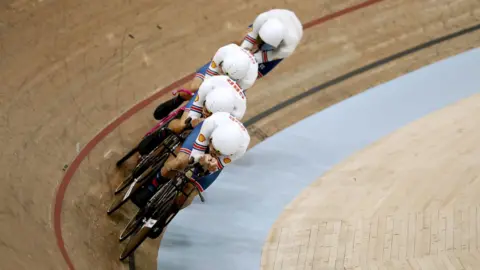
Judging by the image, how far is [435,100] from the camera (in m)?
5.35

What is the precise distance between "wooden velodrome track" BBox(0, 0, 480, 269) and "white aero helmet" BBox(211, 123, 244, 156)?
1.01m

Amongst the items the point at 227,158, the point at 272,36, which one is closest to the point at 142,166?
the point at 227,158

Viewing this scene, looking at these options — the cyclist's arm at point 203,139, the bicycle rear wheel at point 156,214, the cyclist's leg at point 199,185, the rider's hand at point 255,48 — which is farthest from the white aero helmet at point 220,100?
the rider's hand at point 255,48

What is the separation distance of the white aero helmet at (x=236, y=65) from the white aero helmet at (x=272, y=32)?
0.30 m

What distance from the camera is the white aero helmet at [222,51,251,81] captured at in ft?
12.5

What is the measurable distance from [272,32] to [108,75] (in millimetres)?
1491

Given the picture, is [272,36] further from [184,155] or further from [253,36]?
[184,155]

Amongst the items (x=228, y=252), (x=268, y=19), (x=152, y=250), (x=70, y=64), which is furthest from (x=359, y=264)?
(x=70, y=64)

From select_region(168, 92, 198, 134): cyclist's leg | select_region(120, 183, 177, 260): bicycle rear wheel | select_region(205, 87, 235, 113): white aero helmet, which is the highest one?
select_region(205, 87, 235, 113): white aero helmet

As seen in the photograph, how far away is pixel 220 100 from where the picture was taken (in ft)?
12.0

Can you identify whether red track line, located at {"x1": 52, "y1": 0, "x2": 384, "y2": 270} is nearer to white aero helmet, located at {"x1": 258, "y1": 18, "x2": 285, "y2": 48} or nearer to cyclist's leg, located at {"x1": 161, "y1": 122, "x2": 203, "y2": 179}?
cyclist's leg, located at {"x1": 161, "y1": 122, "x2": 203, "y2": 179}

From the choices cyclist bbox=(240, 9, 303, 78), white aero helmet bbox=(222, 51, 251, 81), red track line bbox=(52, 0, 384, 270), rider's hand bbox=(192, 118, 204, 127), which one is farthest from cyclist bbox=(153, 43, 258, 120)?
red track line bbox=(52, 0, 384, 270)

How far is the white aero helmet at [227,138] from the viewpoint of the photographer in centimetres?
348

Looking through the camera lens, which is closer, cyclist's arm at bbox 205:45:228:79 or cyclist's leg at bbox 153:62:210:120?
cyclist's arm at bbox 205:45:228:79
